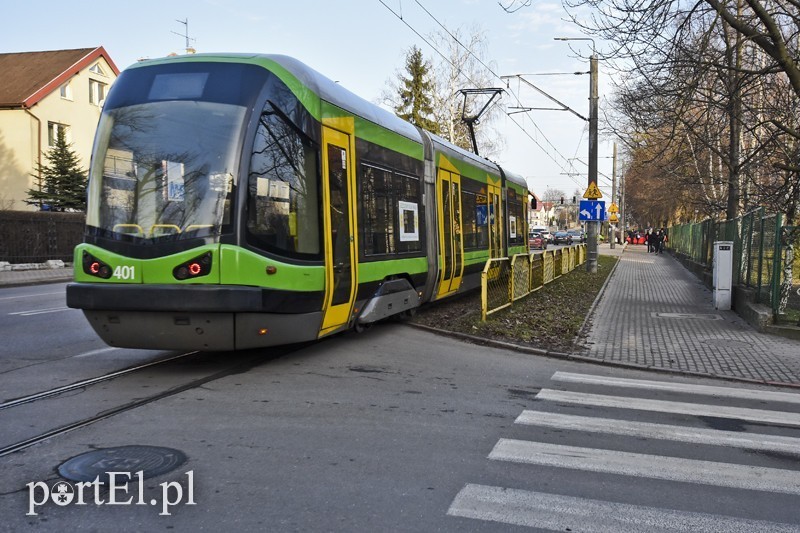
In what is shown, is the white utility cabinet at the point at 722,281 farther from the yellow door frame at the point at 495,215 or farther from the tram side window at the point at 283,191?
→ the tram side window at the point at 283,191

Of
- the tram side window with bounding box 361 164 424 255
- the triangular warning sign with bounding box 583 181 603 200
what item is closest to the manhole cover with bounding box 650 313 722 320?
the tram side window with bounding box 361 164 424 255

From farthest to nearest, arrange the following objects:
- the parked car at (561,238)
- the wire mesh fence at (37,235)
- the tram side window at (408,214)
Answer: the parked car at (561,238) → the wire mesh fence at (37,235) → the tram side window at (408,214)

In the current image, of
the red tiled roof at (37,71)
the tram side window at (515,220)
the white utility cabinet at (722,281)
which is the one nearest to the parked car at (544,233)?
the red tiled roof at (37,71)

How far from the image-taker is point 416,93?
4956 centimetres

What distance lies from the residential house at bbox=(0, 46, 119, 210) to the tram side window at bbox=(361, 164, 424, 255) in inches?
1136

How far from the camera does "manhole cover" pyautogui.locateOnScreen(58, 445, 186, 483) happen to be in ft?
13.2

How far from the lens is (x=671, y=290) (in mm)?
19016

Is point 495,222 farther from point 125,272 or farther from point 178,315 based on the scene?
point 125,272

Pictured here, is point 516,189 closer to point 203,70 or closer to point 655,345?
point 655,345

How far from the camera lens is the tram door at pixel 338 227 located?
290 inches

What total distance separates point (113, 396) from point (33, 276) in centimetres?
1832

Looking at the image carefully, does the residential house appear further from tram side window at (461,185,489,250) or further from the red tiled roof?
tram side window at (461,185,489,250)

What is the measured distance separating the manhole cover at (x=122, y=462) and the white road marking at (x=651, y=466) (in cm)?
222

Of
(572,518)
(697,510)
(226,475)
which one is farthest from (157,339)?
(697,510)
